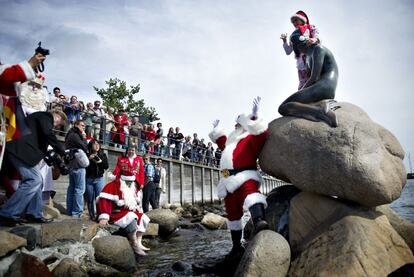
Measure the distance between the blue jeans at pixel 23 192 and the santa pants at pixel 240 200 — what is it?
2.55 metres

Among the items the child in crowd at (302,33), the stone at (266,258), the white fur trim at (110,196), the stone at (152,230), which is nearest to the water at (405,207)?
the child in crowd at (302,33)

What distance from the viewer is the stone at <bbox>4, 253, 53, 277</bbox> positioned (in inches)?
115

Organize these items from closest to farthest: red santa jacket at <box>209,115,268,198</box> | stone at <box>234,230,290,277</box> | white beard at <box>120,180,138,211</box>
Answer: stone at <box>234,230,290,277</box> < red santa jacket at <box>209,115,268,198</box> < white beard at <box>120,180,138,211</box>

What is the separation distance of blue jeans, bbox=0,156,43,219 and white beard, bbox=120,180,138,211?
1.60m

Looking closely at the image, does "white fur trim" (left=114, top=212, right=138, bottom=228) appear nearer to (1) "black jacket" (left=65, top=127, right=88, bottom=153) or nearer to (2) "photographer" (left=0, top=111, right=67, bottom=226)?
(2) "photographer" (left=0, top=111, right=67, bottom=226)

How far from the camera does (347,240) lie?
319 centimetres

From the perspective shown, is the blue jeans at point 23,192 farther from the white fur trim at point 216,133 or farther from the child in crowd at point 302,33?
the child in crowd at point 302,33

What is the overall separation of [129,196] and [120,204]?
0.22 meters

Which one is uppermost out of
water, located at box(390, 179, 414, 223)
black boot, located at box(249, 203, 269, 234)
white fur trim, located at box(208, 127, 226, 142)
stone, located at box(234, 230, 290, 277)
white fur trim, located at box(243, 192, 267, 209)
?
white fur trim, located at box(208, 127, 226, 142)

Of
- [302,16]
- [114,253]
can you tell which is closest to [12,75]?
[114,253]

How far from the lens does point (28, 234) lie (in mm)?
3461

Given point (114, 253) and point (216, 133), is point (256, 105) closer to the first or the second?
point (216, 133)

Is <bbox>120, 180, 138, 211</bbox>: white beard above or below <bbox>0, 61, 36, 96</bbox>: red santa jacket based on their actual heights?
below

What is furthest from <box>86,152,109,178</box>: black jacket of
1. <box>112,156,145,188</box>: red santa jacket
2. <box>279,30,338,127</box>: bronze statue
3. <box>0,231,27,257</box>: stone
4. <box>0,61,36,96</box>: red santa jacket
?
<box>279,30,338,127</box>: bronze statue
